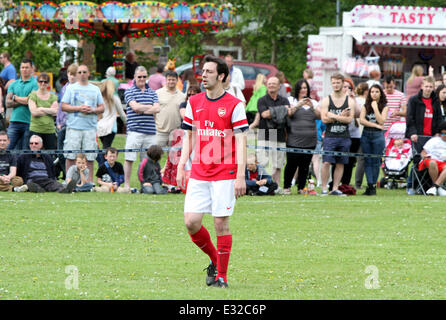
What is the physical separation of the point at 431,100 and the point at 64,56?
21.1 metres

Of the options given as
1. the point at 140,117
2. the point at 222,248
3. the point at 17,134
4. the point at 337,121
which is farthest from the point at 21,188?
the point at 222,248

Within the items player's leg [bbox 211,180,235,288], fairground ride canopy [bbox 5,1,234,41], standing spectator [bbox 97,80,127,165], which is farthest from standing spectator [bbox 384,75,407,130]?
player's leg [bbox 211,180,235,288]

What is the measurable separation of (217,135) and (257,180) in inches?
337

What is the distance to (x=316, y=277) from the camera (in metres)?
9.28

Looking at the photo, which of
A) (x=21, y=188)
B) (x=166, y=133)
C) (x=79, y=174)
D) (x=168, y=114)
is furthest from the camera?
(x=166, y=133)

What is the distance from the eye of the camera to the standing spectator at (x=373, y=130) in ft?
58.1

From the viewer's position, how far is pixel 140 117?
17.2 m

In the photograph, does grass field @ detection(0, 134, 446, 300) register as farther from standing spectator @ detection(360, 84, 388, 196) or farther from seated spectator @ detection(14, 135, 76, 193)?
standing spectator @ detection(360, 84, 388, 196)

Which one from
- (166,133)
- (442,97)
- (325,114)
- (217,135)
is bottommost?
(166,133)

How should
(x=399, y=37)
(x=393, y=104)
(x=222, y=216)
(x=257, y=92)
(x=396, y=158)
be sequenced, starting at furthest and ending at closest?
(x=399, y=37) < (x=257, y=92) < (x=393, y=104) < (x=396, y=158) < (x=222, y=216)

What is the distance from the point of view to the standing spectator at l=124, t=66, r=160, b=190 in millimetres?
17109

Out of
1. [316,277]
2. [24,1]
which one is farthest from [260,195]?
[24,1]

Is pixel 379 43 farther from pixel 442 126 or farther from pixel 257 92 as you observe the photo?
pixel 442 126

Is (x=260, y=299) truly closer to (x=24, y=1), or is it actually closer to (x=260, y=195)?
(x=260, y=195)
